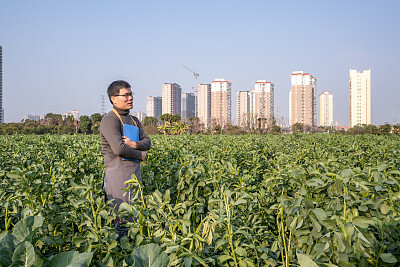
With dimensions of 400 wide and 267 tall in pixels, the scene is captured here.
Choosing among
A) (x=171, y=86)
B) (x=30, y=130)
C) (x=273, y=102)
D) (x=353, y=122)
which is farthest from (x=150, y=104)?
(x=30, y=130)

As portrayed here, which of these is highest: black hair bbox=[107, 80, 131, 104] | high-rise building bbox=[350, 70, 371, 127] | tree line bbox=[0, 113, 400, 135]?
high-rise building bbox=[350, 70, 371, 127]

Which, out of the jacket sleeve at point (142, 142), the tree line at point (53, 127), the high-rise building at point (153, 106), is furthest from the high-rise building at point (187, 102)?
the jacket sleeve at point (142, 142)

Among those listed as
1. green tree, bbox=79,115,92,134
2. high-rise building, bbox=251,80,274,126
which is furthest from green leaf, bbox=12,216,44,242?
high-rise building, bbox=251,80,274,126

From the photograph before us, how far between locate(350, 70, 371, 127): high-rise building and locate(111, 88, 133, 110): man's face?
114 metres

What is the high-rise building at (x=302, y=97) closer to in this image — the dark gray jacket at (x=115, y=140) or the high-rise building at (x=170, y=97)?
the high-rise building at (x=170, y=97)

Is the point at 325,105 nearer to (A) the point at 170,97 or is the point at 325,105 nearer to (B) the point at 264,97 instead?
(B) the point at 264,97

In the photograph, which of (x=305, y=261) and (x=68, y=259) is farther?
(x=305, y=261)

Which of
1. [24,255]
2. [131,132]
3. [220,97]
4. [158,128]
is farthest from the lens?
[220,97]

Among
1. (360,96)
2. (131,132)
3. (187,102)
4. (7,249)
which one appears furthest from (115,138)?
(187,102)

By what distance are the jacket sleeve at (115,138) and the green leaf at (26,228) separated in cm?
198

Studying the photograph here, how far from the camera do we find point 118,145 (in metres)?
2.84

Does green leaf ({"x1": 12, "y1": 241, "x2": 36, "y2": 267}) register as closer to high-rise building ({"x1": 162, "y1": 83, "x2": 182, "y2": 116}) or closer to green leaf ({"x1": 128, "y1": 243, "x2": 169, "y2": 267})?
green leaf ({"x1": 128, "y1": 243, "x2": 169, "y2": 267})

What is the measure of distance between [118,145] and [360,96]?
116 m

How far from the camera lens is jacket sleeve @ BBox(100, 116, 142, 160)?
2.85 m
